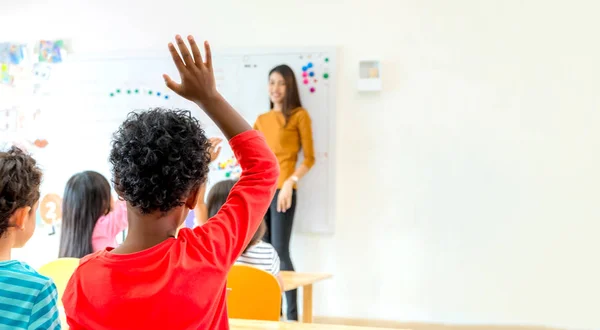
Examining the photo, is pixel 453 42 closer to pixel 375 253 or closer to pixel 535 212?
pixel 535 212

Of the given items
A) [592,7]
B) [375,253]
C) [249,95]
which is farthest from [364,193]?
[592,7]

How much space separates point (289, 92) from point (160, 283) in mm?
3087

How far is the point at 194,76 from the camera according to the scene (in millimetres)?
956

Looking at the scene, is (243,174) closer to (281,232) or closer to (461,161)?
(281,232)

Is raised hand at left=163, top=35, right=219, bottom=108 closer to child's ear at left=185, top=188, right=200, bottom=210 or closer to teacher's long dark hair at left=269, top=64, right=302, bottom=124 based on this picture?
child's ear at left=185, top=188, right=200, bottom=210

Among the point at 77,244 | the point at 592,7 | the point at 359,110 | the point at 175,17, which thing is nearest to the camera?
the point at 77,244

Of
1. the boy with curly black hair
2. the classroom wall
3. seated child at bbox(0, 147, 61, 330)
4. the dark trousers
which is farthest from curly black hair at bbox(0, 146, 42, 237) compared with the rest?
the classroom wall

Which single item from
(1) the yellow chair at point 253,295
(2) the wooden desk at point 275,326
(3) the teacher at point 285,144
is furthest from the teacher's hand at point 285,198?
(2) the wooden desk at point 275,326

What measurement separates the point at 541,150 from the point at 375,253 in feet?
4.15

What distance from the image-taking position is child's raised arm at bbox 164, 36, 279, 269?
942 millimetres

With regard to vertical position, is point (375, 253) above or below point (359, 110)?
below

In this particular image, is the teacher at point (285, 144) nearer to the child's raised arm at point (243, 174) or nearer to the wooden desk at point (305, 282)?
the wooden desk at point (305, 282)

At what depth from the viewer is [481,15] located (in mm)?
3676

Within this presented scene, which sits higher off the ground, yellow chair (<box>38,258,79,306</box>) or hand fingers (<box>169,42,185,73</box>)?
hand fingers (<box>169,42,185,73</box>)
